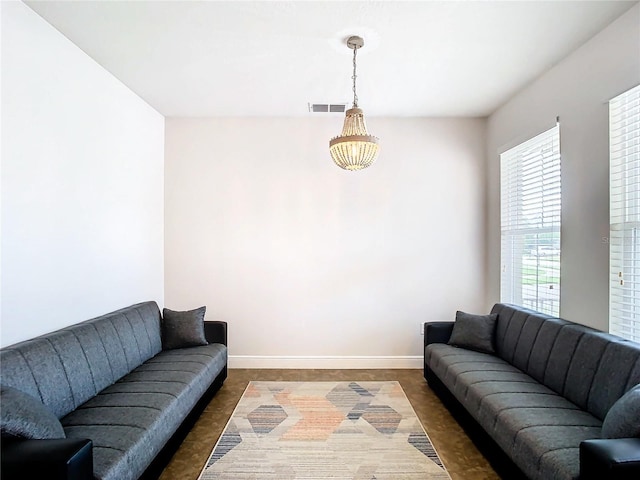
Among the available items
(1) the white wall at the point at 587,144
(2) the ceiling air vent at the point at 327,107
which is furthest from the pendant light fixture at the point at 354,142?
(1) the white wall at the point at 587,144

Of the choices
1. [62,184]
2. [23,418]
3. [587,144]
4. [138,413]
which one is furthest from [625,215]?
[62,184]

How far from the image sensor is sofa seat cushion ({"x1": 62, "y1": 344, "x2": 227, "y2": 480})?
179cm

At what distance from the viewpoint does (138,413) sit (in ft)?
6.95

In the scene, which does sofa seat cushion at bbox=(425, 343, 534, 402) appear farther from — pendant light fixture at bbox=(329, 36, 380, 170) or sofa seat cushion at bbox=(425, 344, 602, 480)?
pendant light fixture at bbox=(329, 36, 380, 170)

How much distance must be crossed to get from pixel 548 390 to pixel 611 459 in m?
1.15

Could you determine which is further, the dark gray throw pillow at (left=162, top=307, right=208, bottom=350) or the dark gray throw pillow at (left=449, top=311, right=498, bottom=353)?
the dark gray throw pillow at (left=162, top=307, right=208, bottom=350)

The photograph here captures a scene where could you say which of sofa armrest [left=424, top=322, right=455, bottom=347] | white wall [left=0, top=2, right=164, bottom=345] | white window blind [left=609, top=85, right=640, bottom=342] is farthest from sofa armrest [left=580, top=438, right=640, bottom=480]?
white wall [left=0, top=2, right=164, bottom=345]

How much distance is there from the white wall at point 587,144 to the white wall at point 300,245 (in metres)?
1.51

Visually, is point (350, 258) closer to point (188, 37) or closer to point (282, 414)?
point (282, 414)

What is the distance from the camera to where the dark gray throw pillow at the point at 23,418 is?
1539 millimetres

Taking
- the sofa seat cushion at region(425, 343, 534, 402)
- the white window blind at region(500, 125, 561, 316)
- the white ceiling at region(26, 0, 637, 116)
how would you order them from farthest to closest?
the white window blind at region(500, 125, 561, 316), the sofa seat cushion at region(425, 343, 534, 402), the white ceiling at region(26, 0, 637, 116)

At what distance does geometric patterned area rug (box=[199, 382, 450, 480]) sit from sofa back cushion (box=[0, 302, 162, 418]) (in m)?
0.93

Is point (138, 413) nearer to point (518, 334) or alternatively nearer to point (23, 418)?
point (23, 418)

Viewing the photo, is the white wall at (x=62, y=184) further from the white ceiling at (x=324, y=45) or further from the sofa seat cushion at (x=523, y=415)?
the sofa seat cushion at (x=523, y=415)
